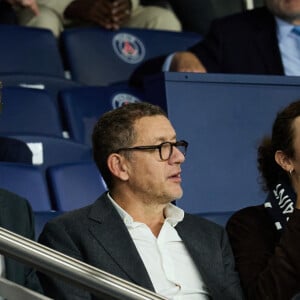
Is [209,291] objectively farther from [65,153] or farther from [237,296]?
[65,153]

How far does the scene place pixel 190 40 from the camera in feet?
17.5

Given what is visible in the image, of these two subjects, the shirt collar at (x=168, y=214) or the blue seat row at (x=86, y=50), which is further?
the blue seat row at (x=86, y=50)

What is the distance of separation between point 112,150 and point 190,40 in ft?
7.93

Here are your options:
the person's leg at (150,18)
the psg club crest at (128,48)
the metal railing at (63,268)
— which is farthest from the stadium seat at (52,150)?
the metal railing at (63,268)

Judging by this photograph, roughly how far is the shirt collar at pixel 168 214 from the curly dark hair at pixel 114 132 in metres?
0.09

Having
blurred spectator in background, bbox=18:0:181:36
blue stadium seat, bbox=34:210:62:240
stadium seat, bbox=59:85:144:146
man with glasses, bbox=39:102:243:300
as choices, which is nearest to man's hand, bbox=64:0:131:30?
blurred spectator in background, bbox=18:0:181:36

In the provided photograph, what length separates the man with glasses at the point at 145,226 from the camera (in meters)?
2.81

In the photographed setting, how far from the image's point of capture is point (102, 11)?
5211 mm

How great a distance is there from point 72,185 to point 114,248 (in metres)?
1.03

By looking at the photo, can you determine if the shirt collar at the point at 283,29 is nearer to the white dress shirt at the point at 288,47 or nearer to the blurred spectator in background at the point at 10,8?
the white dress shirt at the point at 288,47

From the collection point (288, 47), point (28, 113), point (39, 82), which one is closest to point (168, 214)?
point (28, 113)

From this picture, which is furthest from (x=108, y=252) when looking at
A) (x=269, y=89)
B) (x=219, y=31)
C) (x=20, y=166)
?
(x=219, y=31)

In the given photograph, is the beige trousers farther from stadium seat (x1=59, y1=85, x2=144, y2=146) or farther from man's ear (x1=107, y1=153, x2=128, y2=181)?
man's ear (x1=107, y1=153, x2=128, y2=181)

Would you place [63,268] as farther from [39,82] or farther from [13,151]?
[39,82]
